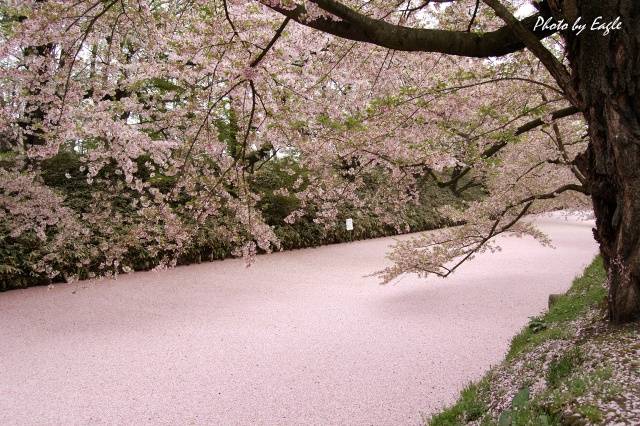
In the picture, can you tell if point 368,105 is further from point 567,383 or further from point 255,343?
point 567,383

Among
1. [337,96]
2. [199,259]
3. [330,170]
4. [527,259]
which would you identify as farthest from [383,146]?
[527,259]

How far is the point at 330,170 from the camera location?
4117 millimetres

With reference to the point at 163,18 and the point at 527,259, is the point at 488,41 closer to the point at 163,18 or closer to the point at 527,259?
the point at 163,18

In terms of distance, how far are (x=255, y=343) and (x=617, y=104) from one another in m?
3.50

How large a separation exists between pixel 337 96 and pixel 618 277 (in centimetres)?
346

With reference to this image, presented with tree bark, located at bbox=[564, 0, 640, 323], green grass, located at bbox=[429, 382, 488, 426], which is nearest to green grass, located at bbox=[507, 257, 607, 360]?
green grass, located at bbox=[429, 382, 488, 426]

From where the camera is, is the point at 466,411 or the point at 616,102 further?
the point at 466,411

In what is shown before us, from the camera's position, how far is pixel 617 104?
183cm

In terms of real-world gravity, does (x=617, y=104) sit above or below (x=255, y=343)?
above

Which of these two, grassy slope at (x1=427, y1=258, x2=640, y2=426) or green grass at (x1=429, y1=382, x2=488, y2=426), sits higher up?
Result: grassy slope at (x1=427, y1=258, x2=640, y2=426)

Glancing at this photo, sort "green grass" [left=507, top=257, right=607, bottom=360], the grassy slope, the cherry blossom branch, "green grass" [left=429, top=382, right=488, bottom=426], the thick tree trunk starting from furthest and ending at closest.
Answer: "green grass" [left=507, top=257, right=607, bottom=360] < "green grass" [left=429, top=382, right=488, bottom=426] < the thick tree trunk < the cherry blossom branch < the grassy slope

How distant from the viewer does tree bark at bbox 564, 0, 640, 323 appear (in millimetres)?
1818

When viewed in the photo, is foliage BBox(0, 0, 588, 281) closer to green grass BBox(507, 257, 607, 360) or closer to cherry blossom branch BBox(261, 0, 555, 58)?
cherry blossom branch BBox(261, 0, 555, 58)

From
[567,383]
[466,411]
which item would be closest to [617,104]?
[567,383]
